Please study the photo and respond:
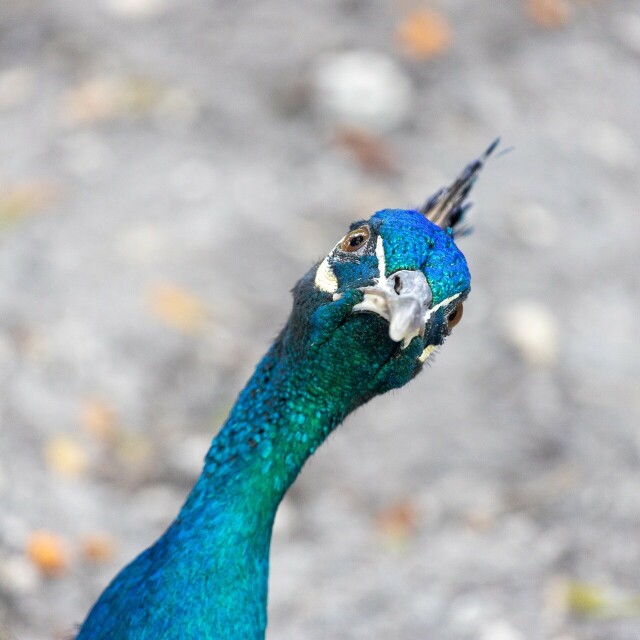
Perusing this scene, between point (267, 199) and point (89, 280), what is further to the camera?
point (267, 199)

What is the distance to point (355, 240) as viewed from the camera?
1.75 m

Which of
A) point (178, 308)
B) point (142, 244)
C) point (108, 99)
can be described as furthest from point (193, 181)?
point (178, 308)

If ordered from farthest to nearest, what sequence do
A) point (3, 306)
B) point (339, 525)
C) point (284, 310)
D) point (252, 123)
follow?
point (252, 123) → point (284, 310) → point (3, 306) → point (339, 525)

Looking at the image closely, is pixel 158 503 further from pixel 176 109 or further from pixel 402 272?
pixel 176 109

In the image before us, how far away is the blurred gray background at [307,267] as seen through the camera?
2848mm

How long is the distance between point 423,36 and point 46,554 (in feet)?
8.94

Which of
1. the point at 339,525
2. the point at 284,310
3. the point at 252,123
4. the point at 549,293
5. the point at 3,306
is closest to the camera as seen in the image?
the point at 339,525

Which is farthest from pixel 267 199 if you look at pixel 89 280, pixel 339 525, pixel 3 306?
pixel 339 525

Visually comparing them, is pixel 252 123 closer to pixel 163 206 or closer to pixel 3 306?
pixel 163 206

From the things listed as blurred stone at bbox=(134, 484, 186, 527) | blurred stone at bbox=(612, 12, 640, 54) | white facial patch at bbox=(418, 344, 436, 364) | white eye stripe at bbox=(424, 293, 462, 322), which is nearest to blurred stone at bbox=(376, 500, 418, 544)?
blurred stone at bbox=(134, 484, 186, 527)

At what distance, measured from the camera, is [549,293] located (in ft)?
12.3

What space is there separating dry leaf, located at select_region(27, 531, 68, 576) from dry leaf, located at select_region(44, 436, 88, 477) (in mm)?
252

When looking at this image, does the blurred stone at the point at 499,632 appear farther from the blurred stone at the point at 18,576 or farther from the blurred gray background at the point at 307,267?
the blurred stone at the point at 18,576

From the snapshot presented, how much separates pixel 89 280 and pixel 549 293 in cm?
157
